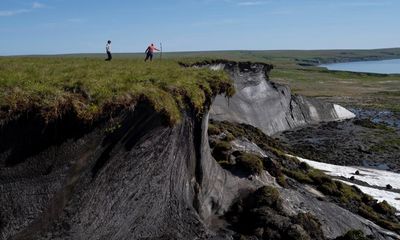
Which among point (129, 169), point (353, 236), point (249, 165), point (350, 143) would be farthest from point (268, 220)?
point (350, 143)

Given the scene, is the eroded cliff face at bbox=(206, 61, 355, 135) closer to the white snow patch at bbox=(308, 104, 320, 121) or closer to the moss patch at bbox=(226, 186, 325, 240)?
the white snow patch at bbox=(308, 104, 320, 121)

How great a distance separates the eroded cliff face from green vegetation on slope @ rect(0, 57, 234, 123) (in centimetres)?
3196

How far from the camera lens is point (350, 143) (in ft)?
182

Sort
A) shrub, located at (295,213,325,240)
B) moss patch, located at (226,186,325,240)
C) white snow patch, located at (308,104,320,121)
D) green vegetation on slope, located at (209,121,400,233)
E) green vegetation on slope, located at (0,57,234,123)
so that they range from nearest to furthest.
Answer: green vegetation on slope, located at (0,57,234,123)
moss patch, located at (226,186,325,240)
shrub, located at (295,213,325,240)
green vegetation on slope, located at (209,121,400,233)
white snow patch, located at (308,104,320,121)

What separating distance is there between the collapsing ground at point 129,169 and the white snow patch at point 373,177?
11.0m

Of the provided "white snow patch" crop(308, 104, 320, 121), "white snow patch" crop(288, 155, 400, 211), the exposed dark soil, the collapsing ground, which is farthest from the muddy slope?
"white snow patch" crop(308, 104, 320, 121)

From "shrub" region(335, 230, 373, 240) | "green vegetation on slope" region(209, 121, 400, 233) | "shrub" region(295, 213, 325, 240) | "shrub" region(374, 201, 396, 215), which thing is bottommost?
"shrub" region(374, 201, 396, 215)

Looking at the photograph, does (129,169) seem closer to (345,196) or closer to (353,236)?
(353,236)

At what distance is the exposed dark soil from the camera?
47.8 meters

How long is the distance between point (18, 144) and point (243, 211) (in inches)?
415

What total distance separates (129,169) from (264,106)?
1899 inches

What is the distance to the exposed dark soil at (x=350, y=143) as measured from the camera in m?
47.8

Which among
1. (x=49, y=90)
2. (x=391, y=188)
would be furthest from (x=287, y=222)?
(x=391, y=188)

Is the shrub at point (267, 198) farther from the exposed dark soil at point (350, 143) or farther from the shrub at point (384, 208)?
the exposed dark soil at point (350, 143)
